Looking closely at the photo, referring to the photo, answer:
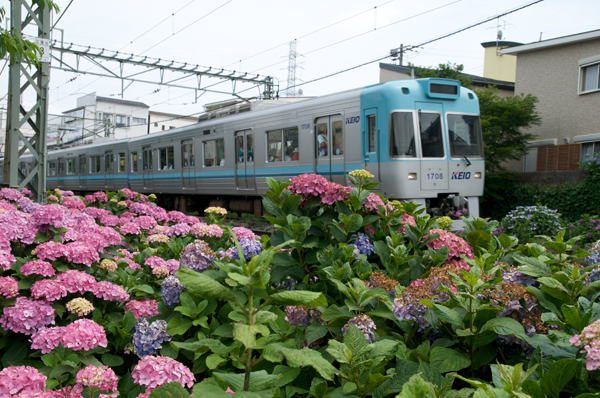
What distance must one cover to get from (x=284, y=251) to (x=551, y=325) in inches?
46.1

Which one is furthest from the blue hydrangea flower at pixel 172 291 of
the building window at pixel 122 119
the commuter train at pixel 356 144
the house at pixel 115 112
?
the building window at pixel 122 119

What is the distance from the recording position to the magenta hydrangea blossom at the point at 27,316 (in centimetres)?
216

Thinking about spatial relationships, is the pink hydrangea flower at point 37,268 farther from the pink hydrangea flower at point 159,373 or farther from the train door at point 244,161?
the train door at point 244,161

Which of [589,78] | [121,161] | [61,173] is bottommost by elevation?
[61,173]

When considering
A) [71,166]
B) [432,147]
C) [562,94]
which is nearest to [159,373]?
[432,147]

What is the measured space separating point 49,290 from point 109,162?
23.3 meters

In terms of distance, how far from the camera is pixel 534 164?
67.2ft

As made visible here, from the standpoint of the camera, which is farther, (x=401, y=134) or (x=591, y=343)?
(x=401, y=134)

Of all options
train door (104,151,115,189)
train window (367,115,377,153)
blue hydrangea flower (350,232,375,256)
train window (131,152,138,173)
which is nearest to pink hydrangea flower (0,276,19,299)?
blue hydrangea flower (350,232,375,256)

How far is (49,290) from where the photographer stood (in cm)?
224

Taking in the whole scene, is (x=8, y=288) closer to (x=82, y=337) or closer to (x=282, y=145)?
(x=82, y=337)

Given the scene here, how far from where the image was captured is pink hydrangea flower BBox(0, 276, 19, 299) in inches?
88.4

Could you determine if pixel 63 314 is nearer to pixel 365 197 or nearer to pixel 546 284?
pixel 365 197

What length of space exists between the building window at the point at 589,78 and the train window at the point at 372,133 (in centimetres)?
1317
